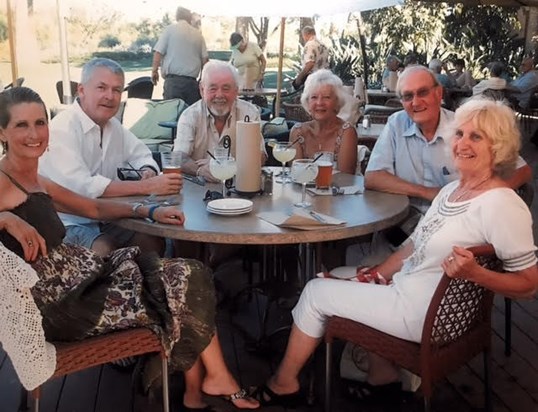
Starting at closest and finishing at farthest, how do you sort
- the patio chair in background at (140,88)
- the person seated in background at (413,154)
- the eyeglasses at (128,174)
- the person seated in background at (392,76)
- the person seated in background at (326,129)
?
the person seated in background at (413,154), the eyeglasses at (128,174), the person seated in background at (326,129), the patio chair in background at (140,88), the person seated in background at (392,76)

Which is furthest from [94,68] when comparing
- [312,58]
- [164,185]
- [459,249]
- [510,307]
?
[312,58]

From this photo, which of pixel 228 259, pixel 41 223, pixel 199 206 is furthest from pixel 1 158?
pixel 228 259

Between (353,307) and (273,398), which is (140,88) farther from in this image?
(353,307)

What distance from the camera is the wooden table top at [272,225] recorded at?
1937 mm

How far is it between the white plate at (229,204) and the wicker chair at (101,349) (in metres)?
0.55

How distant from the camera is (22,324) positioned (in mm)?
1512

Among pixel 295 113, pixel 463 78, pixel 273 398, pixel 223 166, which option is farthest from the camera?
pixel 463 78

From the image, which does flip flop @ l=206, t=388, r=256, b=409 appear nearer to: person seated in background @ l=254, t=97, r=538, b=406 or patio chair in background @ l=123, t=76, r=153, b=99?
person seated in background @ l=254, t=97, r=538, b=406

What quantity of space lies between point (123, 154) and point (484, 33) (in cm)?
1188

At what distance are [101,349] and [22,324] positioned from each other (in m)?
0.27

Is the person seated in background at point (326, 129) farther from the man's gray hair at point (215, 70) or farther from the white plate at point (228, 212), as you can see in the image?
the white plate at point (228, 212)

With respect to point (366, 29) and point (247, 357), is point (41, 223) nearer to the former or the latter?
point (247, 357)

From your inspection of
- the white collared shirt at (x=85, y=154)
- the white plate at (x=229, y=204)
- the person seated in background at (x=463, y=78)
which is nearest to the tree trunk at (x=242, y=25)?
the person seated in background at (x=463, y=78)

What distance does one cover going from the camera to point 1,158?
77.2 inches
